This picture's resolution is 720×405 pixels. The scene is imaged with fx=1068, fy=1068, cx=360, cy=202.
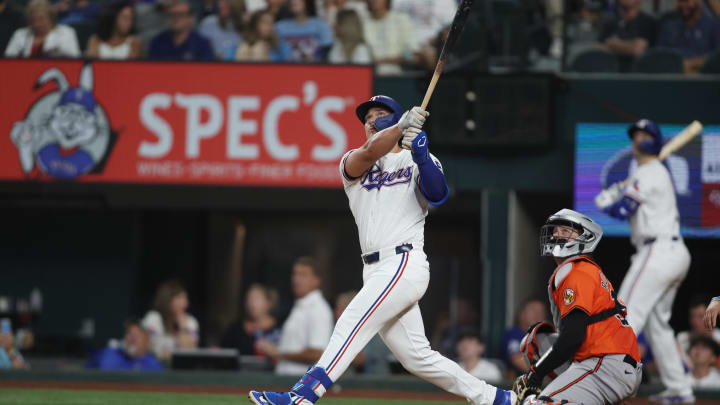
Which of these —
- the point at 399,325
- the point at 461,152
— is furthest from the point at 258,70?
the point at 399,325

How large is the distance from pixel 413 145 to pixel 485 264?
20.4 ft

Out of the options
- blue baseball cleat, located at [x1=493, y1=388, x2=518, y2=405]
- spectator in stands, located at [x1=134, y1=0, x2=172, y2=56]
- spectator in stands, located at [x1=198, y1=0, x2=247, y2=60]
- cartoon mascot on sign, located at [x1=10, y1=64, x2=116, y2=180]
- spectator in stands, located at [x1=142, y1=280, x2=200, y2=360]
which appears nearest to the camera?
blue baseball cleat, located at [x1=493, y1=388, x2=518, y2=405]

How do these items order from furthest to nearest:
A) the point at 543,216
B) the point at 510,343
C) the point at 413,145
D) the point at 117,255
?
the point at 117,255 → the point at 543,216 → the point at 510,343 → the point at 413,145

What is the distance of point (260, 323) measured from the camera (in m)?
10.3

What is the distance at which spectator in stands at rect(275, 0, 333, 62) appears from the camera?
38.7 feet

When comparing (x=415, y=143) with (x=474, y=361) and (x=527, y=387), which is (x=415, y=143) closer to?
(x=527, y=387)

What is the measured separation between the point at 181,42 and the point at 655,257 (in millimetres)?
6091

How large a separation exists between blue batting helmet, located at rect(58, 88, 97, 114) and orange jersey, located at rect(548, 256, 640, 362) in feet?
24.6

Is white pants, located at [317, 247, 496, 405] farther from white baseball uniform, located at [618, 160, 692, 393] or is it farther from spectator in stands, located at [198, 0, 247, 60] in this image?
spectator in stands, located at [198, 0, 247, 60]

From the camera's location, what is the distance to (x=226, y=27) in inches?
479

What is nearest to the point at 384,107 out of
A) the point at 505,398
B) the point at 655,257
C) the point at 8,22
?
the point at 505,398

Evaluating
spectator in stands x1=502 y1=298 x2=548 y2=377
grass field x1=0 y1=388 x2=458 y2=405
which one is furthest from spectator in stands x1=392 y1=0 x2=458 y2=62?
grass field x1=0 y1=388 x2=458 y2=405

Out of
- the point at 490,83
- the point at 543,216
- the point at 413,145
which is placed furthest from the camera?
the point at 543,216

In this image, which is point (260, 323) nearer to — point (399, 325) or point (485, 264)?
point (485, 264)
